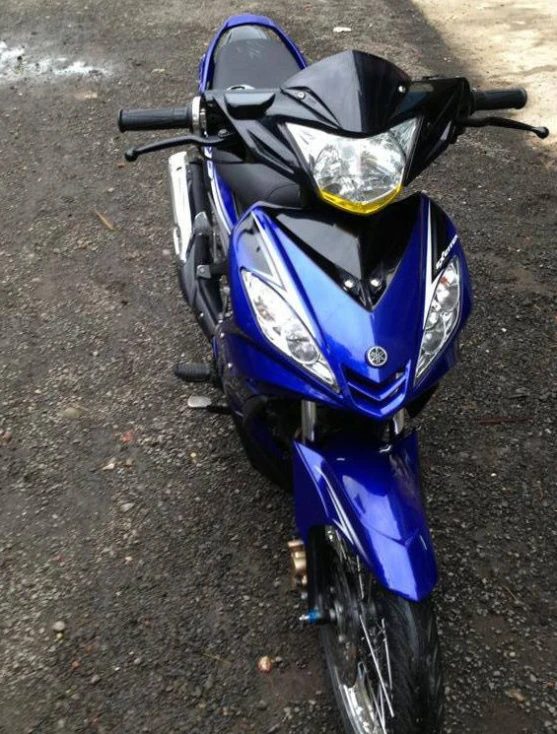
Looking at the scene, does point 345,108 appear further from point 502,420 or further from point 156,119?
point 502,420

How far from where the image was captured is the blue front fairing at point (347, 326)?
1853 millimetres

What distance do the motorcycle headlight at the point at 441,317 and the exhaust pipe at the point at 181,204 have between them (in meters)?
1.34

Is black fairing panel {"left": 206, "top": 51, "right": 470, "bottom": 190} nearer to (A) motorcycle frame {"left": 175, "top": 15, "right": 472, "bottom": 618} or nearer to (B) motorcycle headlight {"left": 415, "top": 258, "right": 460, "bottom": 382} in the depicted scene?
(A) motorcycle frame {"left": 175, "top": 15, "right": 472, "bottom": 618}

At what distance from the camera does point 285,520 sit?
2.83 m

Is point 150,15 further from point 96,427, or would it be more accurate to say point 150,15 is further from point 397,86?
point 397,86

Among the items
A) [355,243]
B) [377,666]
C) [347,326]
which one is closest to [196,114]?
[355,243]

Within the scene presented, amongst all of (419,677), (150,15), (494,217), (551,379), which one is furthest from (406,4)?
(419,677)

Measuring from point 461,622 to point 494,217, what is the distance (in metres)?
2.54

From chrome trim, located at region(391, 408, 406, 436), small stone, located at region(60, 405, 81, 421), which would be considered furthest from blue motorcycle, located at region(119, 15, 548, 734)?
small stone, located at region(60, 405, 81, 421)

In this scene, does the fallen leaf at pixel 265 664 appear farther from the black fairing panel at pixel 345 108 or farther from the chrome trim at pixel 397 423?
the black fairing panel at pixel 345 108

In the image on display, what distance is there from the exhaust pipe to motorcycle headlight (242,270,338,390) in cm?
116

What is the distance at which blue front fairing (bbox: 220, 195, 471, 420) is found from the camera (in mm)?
1853

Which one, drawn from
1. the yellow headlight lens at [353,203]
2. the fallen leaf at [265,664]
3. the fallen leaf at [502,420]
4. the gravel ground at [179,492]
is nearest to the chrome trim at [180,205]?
the gravel ground at [179,492]

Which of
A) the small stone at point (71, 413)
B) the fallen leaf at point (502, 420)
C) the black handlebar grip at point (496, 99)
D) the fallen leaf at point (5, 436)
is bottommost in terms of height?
the fallen leaf at point (5, 436)
